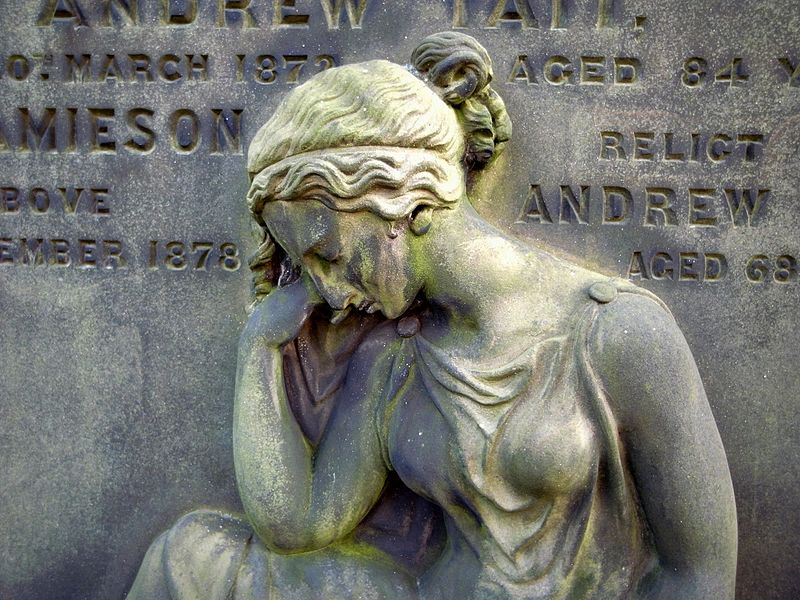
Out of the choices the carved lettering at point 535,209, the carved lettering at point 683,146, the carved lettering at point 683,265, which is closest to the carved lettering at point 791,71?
the carved lettering at point 683,146

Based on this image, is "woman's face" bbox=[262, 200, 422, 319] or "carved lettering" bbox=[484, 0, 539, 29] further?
"carved lettering" bbox=[484, 0, 539, 29]

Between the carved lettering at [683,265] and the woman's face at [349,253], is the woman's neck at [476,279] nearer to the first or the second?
the woman's face at [349,253]

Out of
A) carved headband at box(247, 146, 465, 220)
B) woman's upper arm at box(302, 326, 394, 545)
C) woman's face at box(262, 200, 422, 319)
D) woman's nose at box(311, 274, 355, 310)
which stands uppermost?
carved headband at box(247, 146, 465, 220)

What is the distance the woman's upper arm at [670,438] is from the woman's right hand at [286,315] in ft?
3.01

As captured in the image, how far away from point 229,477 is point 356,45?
5.38ft

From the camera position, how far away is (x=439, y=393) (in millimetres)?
2965

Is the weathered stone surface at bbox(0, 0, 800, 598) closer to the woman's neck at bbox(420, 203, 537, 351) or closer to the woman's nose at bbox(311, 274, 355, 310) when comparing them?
the woman's neck at bbox(420, 203, 537, 351)

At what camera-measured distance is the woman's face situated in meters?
2.82

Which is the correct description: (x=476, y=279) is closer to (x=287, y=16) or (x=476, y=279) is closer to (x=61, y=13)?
(x=287, y=16)

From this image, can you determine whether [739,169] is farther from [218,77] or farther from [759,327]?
[218,77]

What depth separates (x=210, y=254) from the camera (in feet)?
11.3

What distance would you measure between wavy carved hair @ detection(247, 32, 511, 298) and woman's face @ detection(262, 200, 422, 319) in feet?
0.17

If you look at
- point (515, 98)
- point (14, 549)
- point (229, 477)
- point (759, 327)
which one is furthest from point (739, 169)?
point (14, 549)

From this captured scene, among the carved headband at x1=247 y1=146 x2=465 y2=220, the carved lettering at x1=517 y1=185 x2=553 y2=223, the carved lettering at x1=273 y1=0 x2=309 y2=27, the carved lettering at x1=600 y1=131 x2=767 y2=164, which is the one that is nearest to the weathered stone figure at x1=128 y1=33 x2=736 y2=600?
the carved headband at x1=247 y1=146 x2=465 y2=220
